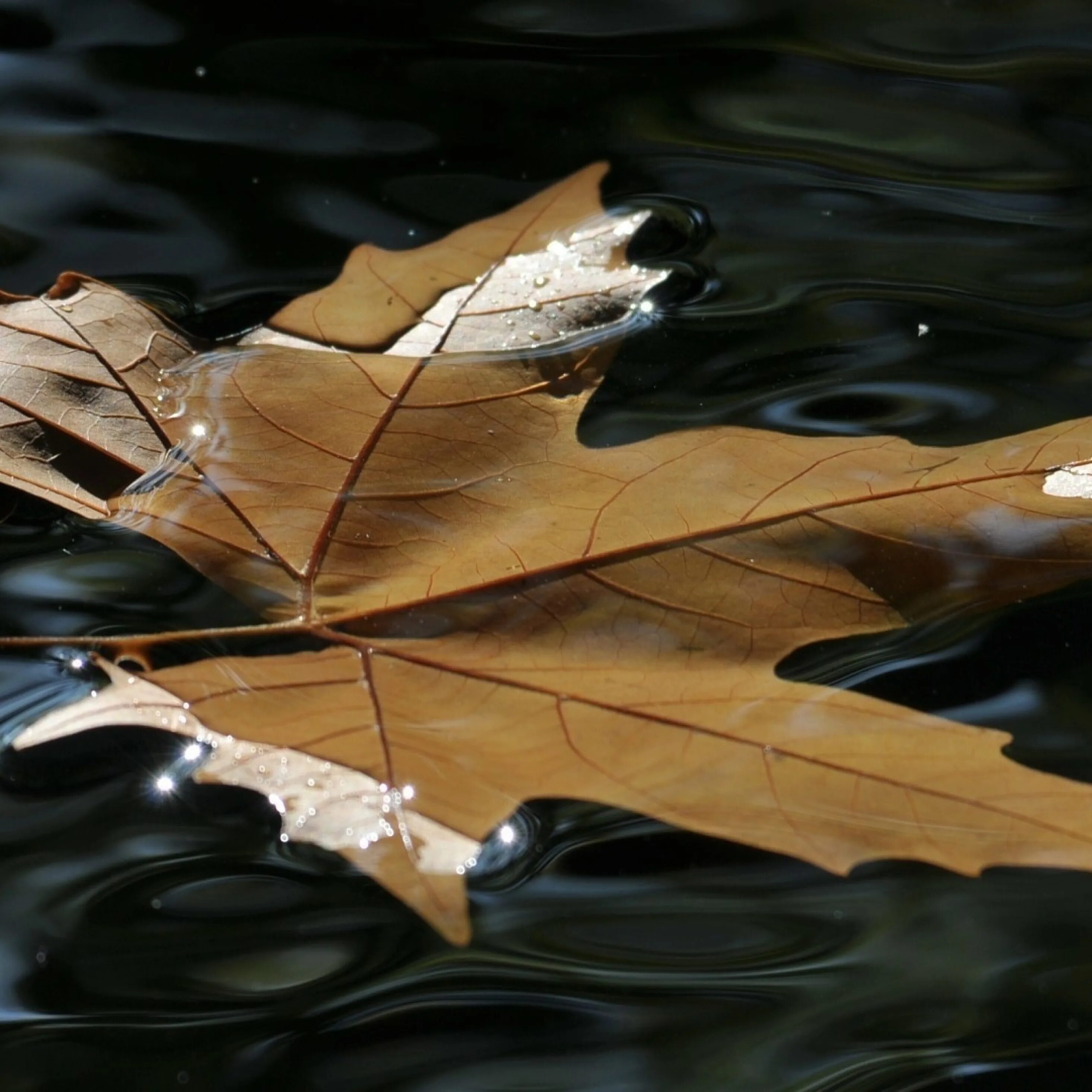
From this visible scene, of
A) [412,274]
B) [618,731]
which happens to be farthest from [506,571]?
[412,274]

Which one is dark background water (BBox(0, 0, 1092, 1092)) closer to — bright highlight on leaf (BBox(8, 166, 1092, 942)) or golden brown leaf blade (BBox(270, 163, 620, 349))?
bright highlight on leaf (BBox(8, 166, 1092, 942))

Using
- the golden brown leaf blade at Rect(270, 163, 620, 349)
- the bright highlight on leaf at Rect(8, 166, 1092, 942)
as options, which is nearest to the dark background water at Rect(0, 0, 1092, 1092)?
the bright highlight on leaf at Rect(8, 166, 1092, 942)

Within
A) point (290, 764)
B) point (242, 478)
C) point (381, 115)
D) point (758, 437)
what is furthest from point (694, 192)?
point (290, 764)

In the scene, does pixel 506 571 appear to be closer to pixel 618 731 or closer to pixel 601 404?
pixel 618 731

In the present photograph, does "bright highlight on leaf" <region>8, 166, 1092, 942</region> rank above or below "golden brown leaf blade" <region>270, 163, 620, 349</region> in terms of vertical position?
below

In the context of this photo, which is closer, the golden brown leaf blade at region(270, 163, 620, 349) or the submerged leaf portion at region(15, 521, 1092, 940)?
the submerged leaf portion at region(15, 521, 1092, 940)
